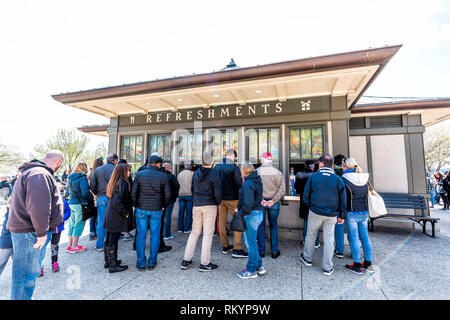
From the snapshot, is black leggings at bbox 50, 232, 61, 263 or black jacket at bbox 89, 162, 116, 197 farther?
black jacket at bbox 89, 162, 116, 197

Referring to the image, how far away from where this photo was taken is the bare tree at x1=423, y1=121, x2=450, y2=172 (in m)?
18.2

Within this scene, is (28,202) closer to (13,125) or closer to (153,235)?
(153,235)

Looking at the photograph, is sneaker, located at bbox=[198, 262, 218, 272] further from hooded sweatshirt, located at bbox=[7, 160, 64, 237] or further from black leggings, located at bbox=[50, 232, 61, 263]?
black leggings, located at bbox=[50, 232, 61, 263]

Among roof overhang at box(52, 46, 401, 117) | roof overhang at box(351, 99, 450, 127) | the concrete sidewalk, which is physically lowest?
the concrete sidewalk

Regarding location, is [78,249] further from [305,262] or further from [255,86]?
[255,86]

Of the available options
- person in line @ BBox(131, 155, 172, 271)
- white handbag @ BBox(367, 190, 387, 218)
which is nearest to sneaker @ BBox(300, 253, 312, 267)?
white handbag @ BBox(367, 190, 387, 218)

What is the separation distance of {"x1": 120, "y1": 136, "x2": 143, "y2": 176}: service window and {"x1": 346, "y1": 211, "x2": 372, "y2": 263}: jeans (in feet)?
20.0

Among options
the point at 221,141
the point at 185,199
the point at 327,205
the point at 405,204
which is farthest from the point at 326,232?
the point at 405,204

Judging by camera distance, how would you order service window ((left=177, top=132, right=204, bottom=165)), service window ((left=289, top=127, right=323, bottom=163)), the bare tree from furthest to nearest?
the bare tree < service window ((left=177, top=132, right=204, bottom=165)) < service window ((left=289, top=127, right=323, bottom=163))

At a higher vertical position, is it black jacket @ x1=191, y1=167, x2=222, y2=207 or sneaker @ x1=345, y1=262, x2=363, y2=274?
black jacket @ x1=191, y1=167, x2=222, y2=207

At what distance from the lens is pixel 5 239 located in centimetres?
231

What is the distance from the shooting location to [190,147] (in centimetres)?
620

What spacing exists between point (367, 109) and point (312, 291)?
5.07 m

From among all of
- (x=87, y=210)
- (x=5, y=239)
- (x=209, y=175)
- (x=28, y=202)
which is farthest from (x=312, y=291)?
(x=87, y=210)
